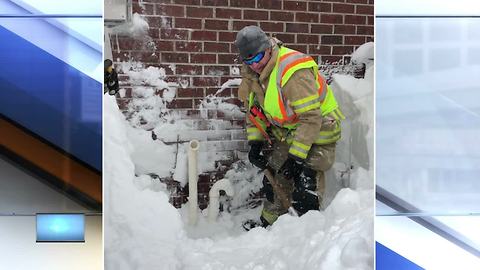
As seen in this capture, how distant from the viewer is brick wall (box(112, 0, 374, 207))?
1.43m

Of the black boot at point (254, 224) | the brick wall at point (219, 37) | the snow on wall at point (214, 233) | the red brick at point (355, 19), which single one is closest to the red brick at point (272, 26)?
the brick wall at point (219, 37)

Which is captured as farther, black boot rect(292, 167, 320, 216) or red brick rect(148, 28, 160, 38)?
black boot rect(292, 167, 320, 216)

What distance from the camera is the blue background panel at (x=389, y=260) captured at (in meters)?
1.57

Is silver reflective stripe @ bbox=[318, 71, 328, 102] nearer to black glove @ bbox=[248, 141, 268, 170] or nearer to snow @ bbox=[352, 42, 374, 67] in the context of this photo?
snow @ bbox=[352, 42, 374, 67]

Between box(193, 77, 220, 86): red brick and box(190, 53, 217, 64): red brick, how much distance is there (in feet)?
0.16

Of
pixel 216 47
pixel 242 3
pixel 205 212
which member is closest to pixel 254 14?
pixel 242 3

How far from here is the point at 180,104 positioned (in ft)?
4.78

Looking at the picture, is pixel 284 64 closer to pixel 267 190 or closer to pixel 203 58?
pixel 203 58

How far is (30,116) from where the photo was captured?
57.0 inches

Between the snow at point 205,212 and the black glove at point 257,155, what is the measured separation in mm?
24

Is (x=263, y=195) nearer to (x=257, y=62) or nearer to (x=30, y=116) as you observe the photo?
(x=257, y=62)

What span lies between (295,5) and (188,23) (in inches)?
13.0

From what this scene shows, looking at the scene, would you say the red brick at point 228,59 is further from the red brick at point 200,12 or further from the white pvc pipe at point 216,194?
the white pvc pipe at point 216,194

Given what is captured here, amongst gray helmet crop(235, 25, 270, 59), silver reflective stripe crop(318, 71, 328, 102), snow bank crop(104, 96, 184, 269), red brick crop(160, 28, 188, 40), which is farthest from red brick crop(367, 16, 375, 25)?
snow bank crop(104, 96, 184, 269)
